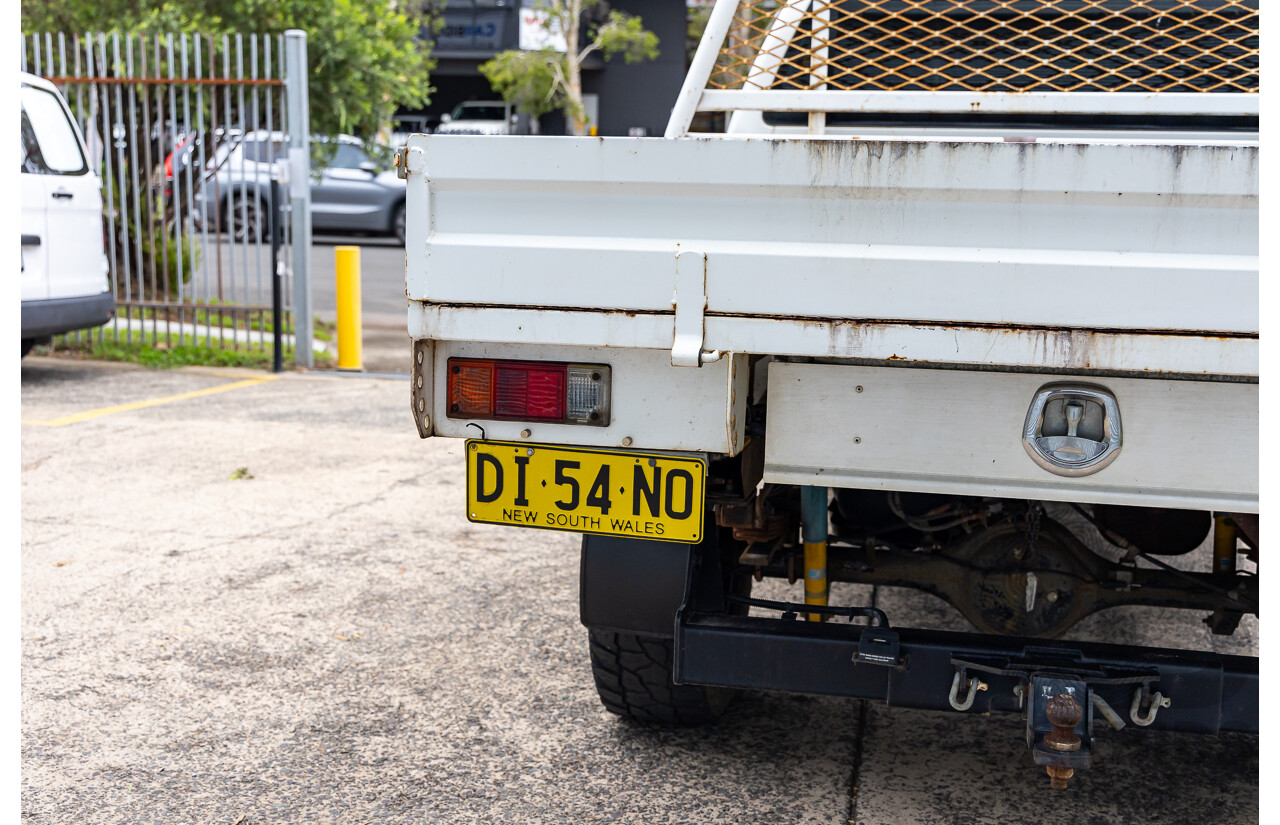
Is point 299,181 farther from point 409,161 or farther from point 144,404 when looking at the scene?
point 409,161

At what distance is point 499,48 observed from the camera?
94.1 ft

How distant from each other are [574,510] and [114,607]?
7.37 ft

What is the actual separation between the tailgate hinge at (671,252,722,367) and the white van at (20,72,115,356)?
6.25 meters

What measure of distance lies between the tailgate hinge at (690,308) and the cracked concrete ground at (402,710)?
46.2 inches

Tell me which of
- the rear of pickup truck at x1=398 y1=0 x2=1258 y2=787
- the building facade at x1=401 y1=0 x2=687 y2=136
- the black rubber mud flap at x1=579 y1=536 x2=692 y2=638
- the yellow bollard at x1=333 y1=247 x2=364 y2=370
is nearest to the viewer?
the rear of pickup truck at x1=398 y1=0 x2=1258 y2=787

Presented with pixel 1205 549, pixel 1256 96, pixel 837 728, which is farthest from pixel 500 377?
pixel 1205 549

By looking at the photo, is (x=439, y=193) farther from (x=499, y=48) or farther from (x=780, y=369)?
(x=499, y=48)

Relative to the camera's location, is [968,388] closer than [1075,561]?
Yes

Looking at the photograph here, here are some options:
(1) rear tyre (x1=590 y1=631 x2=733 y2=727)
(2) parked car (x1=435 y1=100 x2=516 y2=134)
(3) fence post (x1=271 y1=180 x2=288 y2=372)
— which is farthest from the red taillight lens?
(2) parked car (x1=435 y1=100 x2=516 y2=134)

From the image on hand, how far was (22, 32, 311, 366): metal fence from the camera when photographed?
8500 millimetres

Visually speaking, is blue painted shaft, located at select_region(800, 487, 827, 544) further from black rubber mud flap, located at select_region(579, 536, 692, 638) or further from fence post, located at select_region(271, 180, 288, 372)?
fence post, located at select_region(271, 180, 288, 372)

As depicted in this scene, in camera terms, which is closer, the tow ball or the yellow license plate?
the tow ball

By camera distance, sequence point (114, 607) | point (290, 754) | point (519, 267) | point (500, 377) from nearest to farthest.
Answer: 1. point (519, 267)
2. point (500, 377)
3. point (290, 754)
4. point (114, 607)
